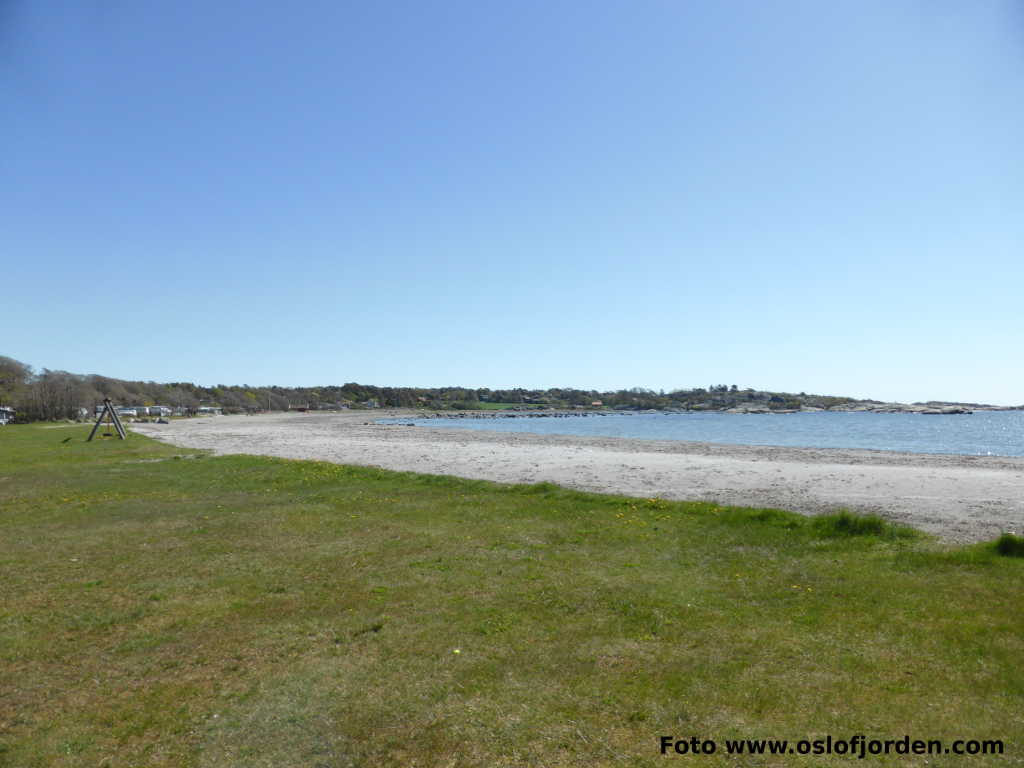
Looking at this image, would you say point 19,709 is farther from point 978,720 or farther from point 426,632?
point 978,720

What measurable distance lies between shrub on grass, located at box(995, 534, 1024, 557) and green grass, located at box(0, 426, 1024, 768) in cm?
14

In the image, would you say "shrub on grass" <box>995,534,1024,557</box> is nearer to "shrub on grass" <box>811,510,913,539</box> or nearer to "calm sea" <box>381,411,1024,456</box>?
"shrub on grass" <box>811,510,913,539</box>

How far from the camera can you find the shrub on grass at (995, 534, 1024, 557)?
10.5 metres

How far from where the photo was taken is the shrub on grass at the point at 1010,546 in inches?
413

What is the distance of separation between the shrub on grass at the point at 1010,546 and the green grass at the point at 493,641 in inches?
5.4

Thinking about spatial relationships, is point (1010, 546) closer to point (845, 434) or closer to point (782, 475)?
point (782, 475)

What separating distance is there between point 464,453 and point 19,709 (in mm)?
35951

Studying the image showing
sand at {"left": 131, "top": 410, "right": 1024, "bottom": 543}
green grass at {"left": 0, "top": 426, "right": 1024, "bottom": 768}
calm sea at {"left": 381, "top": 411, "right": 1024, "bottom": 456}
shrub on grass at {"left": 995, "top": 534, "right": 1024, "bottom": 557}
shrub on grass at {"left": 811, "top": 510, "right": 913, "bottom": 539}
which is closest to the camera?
green grass at {"left": 0, "top": 426, "right": 1024, "bottom": 768}

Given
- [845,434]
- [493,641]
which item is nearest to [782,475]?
[493,641]

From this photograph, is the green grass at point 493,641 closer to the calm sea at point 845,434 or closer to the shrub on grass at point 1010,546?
the shrub on grass at point 1010,546

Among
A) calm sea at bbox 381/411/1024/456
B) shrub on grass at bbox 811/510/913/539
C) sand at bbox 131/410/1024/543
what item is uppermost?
shrub on grass at bbox 811/510/913/539

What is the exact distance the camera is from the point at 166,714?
5.80 m

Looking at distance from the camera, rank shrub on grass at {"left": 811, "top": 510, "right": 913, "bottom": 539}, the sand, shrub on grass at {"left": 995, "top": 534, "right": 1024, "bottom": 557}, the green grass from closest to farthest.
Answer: the green grass → shrub on grass at {"left": 995, "top": 534, "right": 1024, "bottom": 557} → shrub on grass at {"left": 811, "top": 510, "right": 913, "bottom": 539} → the sand

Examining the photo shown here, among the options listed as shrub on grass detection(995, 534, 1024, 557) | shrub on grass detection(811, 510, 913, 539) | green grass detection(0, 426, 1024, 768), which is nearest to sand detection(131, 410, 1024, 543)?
shrub on grass detection(811, 510, 913, 539)
